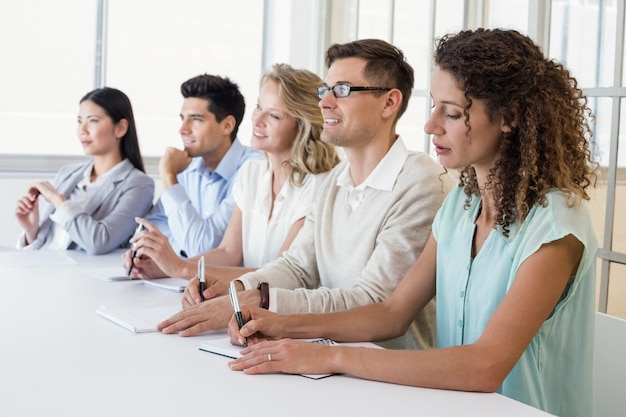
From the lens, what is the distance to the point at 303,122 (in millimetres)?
2729

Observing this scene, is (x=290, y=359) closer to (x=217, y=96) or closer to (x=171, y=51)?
(x=217, y=96)

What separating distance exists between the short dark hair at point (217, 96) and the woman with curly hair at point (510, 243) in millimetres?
1769

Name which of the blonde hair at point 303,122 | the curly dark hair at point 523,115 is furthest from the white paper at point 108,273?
the curly dark hair at point 523,115

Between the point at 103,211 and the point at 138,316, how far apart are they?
1.48 m

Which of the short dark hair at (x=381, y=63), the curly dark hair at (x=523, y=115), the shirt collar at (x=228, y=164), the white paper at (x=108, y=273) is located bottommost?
the white paper at (x=108, y=273)

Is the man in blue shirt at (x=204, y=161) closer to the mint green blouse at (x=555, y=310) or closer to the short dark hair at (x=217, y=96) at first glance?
the short dark hair at (x=217, y=96)

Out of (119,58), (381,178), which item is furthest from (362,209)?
(119,58)

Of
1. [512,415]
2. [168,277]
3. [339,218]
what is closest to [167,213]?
[168,277]

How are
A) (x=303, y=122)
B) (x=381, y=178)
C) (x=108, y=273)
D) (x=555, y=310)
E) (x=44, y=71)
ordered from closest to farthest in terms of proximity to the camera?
1. (x=555, y=310)
2. (x=381, y=178)
3. (x=108, y=273)
4. (x=303, y=122)
5. (x=44, y=71)

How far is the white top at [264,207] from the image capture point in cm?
264

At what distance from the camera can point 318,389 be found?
1371 mm

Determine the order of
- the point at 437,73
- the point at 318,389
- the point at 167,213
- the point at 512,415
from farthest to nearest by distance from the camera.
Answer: the point at 167,213 < the point at 437,73 < the point at 318,389 < the point at 512,415

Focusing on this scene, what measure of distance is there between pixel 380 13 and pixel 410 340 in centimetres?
218

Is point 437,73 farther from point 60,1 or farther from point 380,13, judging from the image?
point 60,1
